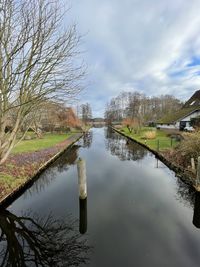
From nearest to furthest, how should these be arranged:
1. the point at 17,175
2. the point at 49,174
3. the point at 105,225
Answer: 1. the point at 105,225
2. the point at 17,175
3. the point at 49,174

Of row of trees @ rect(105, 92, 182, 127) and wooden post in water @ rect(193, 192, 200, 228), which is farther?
row of trees @ rect(105, 92, 182, 127)

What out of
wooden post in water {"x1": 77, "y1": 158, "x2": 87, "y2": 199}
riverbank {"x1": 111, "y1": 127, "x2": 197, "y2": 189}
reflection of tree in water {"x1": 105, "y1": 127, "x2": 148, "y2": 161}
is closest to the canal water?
riverbank {"x1": 111, "y1": 127, "x2": 197, "y2": 189}

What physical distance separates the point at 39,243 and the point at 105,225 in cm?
200

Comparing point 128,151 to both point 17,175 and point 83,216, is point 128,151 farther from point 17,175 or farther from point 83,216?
point 83,216

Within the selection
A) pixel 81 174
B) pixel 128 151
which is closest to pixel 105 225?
pixel 81 174

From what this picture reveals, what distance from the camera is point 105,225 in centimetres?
650

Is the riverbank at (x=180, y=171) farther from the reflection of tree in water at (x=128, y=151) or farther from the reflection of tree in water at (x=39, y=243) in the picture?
the reflection of tree in water at (x=39, y=243)

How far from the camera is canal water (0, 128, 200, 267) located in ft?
16.5

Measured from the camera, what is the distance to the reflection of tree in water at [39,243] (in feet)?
16.1

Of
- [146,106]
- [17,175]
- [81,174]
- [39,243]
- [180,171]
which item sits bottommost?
[39,243]

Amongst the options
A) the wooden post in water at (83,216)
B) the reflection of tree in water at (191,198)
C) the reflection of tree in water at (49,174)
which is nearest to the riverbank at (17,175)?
the reflection of tree in water at (49,174)

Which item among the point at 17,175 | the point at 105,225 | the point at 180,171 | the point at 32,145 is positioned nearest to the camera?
the point at 105,225

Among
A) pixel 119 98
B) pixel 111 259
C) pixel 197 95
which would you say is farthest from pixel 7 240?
pixel 119 98

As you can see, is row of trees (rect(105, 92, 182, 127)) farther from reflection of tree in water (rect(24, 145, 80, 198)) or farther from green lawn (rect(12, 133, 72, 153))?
reflection of tree in water (rect(24, 145, 80, 198))
